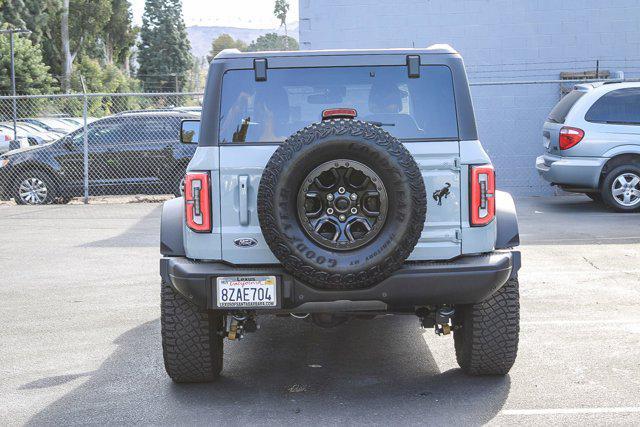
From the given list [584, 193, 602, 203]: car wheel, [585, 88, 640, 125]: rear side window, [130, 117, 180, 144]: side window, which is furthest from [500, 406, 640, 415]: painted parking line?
[130, 117, 180, 144]: side window

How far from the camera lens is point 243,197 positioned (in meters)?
5.11

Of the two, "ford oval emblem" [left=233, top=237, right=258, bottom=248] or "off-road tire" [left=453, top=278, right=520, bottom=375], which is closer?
"ford oval emblem" [left=233, top=237, right=258, bottom=248]

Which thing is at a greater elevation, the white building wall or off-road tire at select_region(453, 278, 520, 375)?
the white building wall

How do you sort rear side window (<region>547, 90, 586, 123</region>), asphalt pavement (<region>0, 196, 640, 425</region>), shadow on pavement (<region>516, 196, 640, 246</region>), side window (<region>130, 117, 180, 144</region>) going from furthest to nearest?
side window (<region>130, 117, 180, 144</region>) → rear side window (<region>547, 90, 586, 123</region>) → shadow on pavement (<region>516, 196, 640, 246</region>) → asphalt pavement (<region>0, 196, 640, 425</region>)

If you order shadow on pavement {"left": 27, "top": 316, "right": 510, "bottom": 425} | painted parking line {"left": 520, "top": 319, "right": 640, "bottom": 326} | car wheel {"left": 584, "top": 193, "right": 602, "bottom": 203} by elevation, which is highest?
car wheel {"left": 584, "top": 193, "right": 602, "bottom": 203}

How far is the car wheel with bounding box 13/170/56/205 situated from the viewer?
16.1 meters

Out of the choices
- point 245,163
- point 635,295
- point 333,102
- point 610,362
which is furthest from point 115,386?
point 635,295

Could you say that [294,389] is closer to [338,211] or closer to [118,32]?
[338,211]

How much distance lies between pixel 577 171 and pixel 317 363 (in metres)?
8.33

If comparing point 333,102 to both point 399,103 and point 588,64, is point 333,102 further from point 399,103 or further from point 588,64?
point 588,64

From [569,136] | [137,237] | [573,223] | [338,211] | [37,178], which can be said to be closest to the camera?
[338,211]

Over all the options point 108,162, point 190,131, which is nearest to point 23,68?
point 108,162

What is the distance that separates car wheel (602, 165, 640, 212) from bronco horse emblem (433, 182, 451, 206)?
354 inches

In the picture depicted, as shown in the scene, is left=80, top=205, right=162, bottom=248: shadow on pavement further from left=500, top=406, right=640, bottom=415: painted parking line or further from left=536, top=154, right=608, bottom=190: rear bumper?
left=500, top=406, right=640, bottom=415: painted parking line
